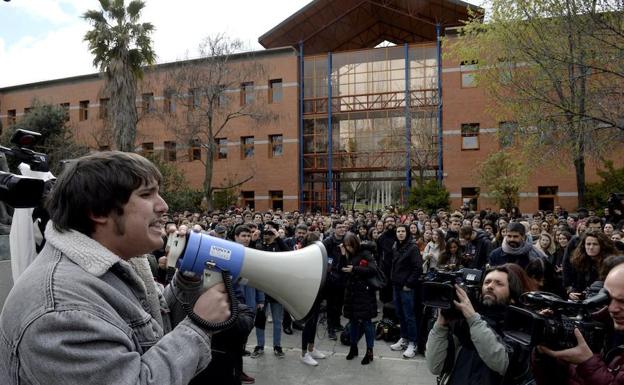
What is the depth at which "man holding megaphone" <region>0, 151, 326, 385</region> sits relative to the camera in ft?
4.10

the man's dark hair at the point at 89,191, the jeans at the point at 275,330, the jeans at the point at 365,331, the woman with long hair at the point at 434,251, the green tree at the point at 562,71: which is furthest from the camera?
the green tree at the point at 562,71

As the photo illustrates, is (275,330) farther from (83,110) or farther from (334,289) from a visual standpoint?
(83,110)

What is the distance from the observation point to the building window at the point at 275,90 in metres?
27.4

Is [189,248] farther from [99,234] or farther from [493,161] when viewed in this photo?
[493,161]

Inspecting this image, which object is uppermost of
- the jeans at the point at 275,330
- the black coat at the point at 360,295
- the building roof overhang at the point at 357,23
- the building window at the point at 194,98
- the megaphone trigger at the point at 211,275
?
the building roof overhang at the point at 357,23

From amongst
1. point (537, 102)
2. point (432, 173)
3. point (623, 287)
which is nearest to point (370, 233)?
point (537, 102)

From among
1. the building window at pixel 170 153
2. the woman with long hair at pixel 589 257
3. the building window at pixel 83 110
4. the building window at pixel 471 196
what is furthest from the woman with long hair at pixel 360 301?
the building window at pixel 83 110

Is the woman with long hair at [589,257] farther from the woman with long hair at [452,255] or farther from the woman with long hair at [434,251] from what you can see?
the woman with long hair at [434,251]

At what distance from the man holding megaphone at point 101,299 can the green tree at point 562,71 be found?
958 centimetres

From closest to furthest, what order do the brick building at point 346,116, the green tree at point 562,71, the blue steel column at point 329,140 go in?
the green tree at point 562,71 < the brick building at point 346,116 < the blue steel column at point 329,140

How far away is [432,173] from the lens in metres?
25.3

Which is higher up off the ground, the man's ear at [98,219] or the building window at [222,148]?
the building window at [222,148]

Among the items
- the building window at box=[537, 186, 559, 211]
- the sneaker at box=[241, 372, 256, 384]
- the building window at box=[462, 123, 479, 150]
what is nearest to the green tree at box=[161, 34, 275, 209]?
the building window at box=[462, 123, 479, 150]

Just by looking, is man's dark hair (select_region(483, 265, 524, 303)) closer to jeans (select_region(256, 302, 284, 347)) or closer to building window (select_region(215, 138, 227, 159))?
jeans (select_region(256, 302, 284, 347))
